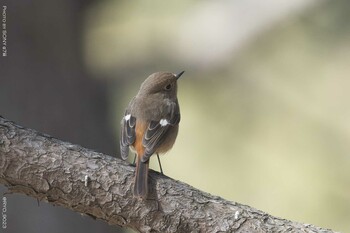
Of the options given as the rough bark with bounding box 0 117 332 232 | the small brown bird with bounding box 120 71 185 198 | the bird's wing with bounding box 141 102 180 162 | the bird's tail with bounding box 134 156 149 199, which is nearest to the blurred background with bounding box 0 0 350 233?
the small brown bird with bounding box 120 71 185 198

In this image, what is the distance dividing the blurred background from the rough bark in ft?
7.01

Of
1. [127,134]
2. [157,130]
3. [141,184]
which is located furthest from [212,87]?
[141,184]

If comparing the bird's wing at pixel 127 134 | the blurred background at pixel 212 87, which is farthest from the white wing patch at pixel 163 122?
the blurred background at pixel 212 87

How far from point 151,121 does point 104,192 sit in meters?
0.94

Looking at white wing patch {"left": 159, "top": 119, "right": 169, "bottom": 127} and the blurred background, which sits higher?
the blurred background

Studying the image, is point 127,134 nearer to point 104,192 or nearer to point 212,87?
point 104,192

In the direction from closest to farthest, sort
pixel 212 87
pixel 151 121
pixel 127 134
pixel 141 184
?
1. pixel 141 184
2. pixel 127 134
3. pixel 151 121
4. pixel 212 87

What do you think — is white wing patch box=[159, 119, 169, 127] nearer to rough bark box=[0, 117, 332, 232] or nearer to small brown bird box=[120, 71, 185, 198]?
small brown bird box=[120, 71, 185, 198]

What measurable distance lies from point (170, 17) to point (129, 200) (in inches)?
143

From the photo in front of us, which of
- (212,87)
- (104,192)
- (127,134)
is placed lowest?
(104,192)

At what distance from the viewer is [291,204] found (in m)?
7.70

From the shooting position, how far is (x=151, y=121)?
4.69m

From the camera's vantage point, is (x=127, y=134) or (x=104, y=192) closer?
(x=104, y=192)

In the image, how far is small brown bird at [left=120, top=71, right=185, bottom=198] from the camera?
174 inches
